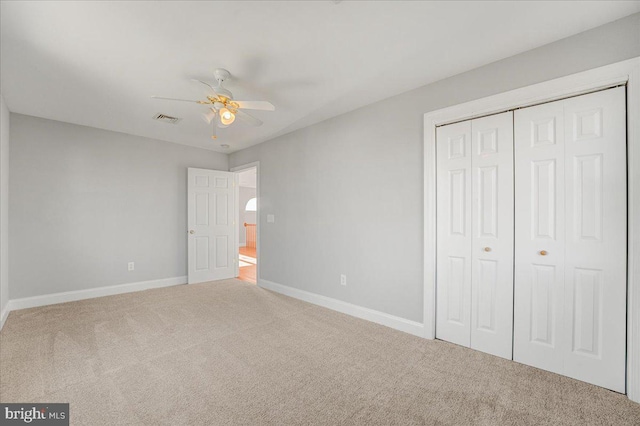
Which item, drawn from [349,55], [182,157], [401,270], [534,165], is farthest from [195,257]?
[534,165]

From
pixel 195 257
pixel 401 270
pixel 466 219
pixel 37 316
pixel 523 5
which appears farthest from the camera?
pixel 195 257

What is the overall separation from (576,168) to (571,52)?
2.85ft

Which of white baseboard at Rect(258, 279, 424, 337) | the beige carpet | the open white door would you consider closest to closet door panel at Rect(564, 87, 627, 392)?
the beige carpet

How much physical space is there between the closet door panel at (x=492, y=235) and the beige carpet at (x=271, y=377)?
0.74 ft

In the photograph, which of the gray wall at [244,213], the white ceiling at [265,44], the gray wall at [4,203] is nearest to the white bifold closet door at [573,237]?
the white ceiling at [265,44]

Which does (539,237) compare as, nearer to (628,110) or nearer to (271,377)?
(628,110)

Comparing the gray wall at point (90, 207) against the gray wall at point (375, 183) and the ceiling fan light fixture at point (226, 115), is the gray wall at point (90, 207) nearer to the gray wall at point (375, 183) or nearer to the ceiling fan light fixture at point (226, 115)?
the gray wall at point (375, 183)

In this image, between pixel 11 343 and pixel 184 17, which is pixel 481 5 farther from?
pixel 11 343

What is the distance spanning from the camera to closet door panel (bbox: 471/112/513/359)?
232 centimetres

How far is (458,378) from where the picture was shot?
205 centimetres

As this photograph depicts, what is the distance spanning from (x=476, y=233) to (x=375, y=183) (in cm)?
116

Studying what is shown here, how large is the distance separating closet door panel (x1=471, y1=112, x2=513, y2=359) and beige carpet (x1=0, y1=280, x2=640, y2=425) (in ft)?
0.74

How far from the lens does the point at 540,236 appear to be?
2184 mm

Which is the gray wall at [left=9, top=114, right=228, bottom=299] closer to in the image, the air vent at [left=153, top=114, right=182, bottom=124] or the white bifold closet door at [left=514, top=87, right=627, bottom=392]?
the air vent at [left=153, top=114, right=182, bottom=124]
